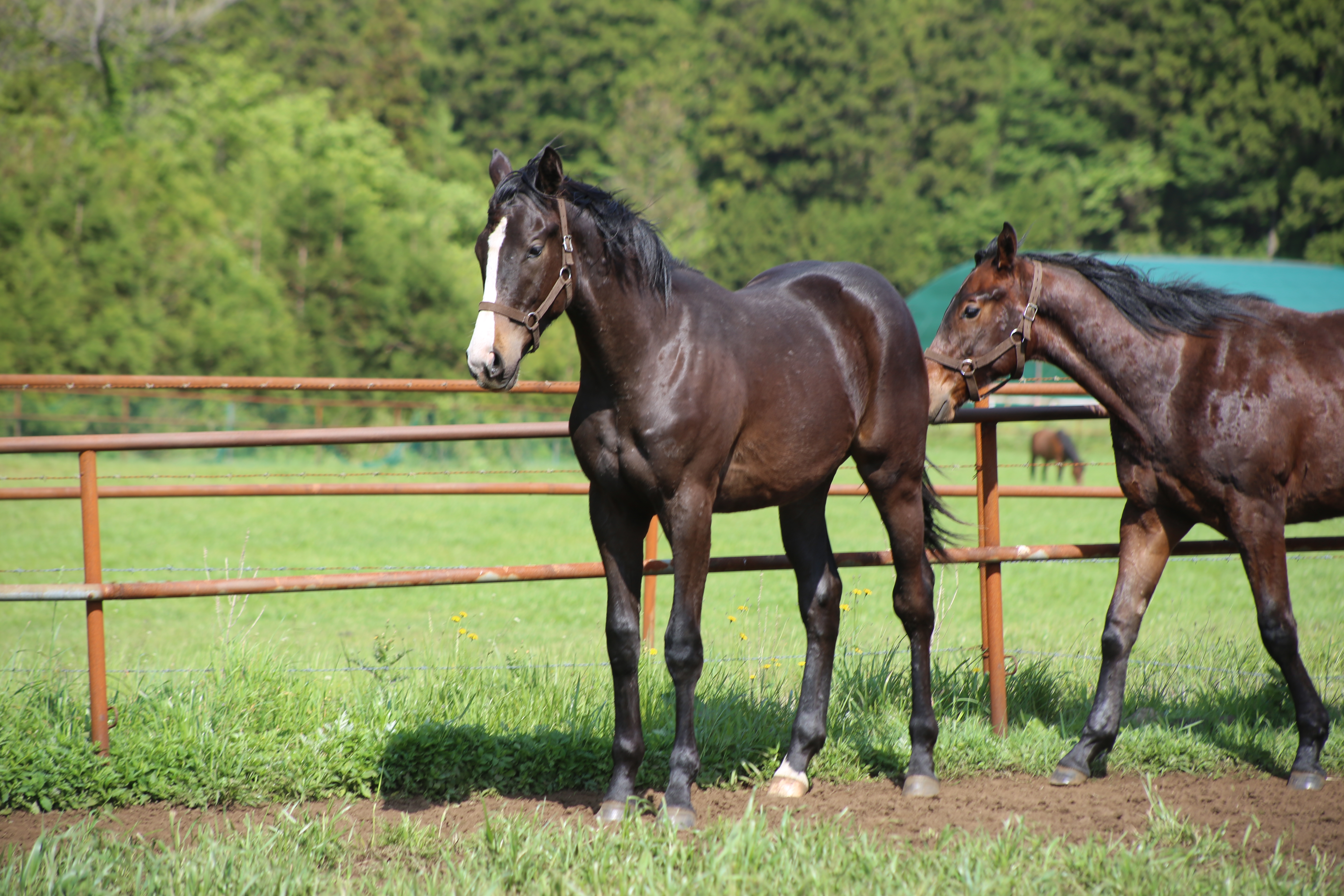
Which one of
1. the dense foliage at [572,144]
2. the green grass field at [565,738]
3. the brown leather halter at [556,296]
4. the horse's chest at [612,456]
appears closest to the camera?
the green grass field at [565,738]

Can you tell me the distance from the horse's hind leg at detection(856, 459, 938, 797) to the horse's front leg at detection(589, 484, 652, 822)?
3.31ft

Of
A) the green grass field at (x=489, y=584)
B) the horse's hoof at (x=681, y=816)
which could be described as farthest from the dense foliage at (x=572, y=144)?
the horse's hoof at (x=681, y=816)

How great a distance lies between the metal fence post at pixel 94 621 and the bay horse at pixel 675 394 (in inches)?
63.5

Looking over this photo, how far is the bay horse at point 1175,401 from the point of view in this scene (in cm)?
391

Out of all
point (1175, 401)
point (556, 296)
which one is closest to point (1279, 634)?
point (1175, 401)

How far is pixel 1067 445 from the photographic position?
2091 centimetres

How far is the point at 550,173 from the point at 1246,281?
101ft

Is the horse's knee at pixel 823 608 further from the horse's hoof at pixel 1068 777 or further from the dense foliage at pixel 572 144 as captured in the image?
the dense foliage at pixel 572 144

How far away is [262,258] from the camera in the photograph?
27609 mm

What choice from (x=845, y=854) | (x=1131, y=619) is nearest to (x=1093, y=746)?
(x=1131, y=619)

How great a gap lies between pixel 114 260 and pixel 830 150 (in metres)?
31.8

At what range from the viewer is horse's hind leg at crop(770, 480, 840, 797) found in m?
3.99

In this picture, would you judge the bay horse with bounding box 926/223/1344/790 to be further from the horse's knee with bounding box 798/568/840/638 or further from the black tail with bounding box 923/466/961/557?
the horse's knee with bounding box 798/568/840/638

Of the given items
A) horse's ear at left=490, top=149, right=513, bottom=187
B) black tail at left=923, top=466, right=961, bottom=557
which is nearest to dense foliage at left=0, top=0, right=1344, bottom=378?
black tail at left=923, top=466, right=961, bottom=557
